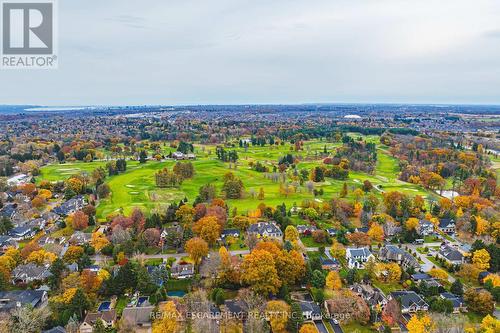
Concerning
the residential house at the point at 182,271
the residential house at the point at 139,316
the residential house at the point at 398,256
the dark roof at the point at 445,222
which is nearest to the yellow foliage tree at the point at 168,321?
the residential house at the point at 139,316

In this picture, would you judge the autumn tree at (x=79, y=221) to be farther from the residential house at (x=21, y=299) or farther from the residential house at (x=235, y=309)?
the residential house at (x=235, y=309)

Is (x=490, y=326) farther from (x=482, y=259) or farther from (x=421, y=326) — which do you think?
(x=482, y=259)

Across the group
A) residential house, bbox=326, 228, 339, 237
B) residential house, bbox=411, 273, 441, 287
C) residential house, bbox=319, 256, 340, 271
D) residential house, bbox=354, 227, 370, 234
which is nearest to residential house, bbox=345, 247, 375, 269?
residential house, bbox=319, 256, 340, 271

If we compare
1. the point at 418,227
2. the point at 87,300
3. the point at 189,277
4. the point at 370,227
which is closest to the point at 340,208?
the point at 370,227

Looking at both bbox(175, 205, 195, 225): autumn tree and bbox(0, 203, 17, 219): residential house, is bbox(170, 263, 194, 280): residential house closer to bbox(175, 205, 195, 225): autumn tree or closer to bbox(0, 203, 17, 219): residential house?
bbox(175, 205, 195, 225): autumn tree

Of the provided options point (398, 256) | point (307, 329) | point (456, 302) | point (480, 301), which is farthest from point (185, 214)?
point (480, 301)
